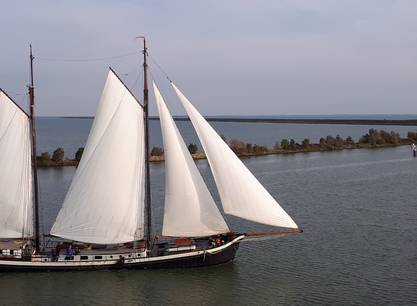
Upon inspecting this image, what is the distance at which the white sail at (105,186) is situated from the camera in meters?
26.7

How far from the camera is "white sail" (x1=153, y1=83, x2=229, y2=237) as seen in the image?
26.5 metres

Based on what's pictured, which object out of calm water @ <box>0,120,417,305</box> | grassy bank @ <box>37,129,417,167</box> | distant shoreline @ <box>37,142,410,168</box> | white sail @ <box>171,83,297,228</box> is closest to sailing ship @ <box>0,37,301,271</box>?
white sail @ <box>171,83,297,228</box>

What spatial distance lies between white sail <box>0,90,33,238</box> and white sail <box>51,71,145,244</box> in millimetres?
2146

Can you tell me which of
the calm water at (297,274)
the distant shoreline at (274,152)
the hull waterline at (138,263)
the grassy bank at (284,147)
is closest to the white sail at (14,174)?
the hull waterline at (138,263)

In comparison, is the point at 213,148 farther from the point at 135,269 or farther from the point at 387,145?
the point at 387,145

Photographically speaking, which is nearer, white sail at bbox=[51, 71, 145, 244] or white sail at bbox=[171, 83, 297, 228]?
white sail at bbox=[171, 83, 297, 228]

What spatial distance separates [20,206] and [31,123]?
3.93 m

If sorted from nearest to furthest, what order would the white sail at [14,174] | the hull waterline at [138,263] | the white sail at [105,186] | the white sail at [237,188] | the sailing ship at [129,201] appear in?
the white sail at [237,188] → the sailing ship at [129,201] → the hull waterline at [138,263] → the white sail at [105,186] → the white sail at [14,174]

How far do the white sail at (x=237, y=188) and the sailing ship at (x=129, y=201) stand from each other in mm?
43

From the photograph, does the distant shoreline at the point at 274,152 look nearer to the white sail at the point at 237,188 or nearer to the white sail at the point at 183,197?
the white sail at the point at 183,197

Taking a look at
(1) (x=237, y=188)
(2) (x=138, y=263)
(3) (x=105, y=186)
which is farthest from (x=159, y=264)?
(1) (x=237, y=188)

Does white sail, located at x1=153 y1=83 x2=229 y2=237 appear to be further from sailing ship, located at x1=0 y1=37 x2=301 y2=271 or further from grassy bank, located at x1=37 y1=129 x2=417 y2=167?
grassy bank, located at x1=37 y1=129 x2=417 y2=167

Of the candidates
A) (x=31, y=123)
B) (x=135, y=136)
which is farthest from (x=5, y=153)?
(x=135, y=136)

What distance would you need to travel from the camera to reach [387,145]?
9394 centimetres
